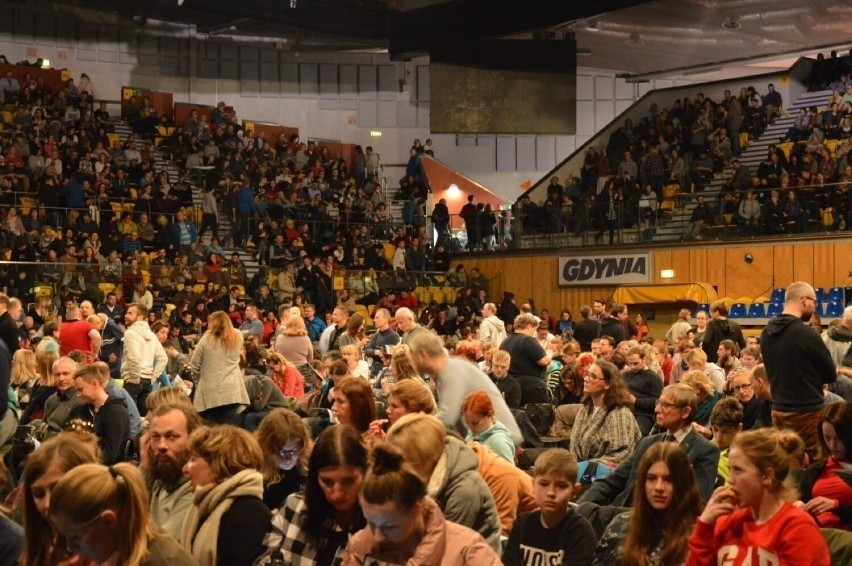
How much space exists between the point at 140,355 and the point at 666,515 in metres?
7.23

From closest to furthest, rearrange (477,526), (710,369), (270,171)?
(477,526)
(710,369)
(270,171)

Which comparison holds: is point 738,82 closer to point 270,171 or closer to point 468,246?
point 468,246

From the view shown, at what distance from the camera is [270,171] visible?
2717 cm

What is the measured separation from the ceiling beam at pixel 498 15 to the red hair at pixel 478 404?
18.2 meters

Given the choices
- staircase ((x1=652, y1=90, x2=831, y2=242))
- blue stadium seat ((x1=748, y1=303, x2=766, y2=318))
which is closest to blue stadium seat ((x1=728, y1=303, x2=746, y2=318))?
blue stadium seat ((x1=748, y1=303, x2=766, y2=318))

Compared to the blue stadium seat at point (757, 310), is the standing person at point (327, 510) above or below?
above

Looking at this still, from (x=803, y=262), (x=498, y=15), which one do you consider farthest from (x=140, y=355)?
(x=498, y=15)

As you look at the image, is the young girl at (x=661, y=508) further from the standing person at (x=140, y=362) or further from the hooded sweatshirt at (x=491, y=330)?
the hooded sweatshirt at (x=491, y=330)

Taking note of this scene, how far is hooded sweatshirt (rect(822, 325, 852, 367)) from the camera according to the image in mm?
9586

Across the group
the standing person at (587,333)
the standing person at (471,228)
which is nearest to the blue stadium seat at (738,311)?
the standing person at (587,333)

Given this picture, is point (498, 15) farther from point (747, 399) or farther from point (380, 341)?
point (747, 399)

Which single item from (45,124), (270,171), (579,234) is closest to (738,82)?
(579,234)

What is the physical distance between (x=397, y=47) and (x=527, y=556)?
74.5 ft

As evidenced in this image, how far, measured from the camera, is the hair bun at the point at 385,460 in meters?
3.46
